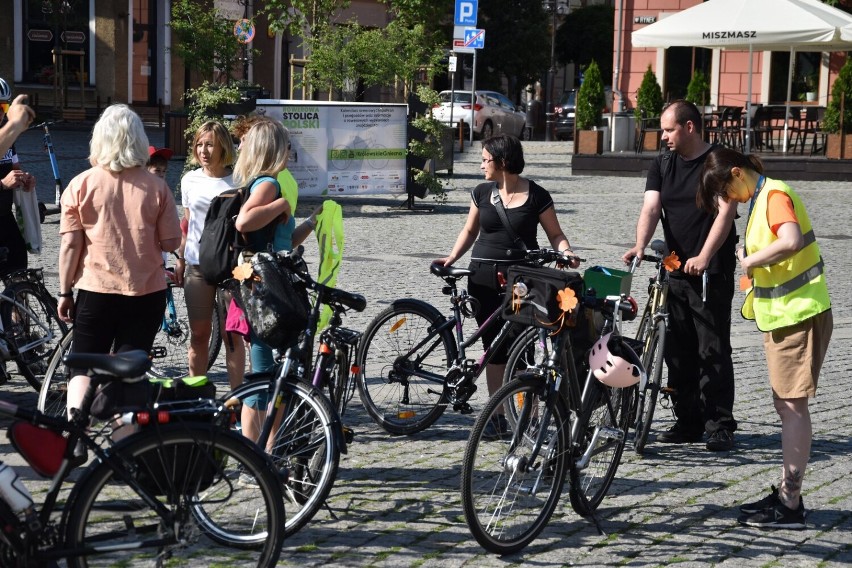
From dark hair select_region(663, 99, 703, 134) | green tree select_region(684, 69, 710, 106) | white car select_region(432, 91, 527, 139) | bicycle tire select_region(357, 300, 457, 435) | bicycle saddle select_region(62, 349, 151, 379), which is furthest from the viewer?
white car select_region(432, 91, 527, 139)

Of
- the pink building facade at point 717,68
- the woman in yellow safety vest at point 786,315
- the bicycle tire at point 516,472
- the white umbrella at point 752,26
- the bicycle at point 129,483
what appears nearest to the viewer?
the bicycle at point 129,483

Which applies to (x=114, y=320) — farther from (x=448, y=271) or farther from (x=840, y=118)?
(x=840, y=118)

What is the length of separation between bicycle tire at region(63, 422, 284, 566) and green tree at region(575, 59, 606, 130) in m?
21.4

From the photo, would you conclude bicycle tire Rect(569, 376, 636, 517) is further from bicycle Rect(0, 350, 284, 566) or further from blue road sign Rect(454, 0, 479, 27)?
blue road sign Rect(454, 0, 479, 27)

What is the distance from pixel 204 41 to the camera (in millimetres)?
27297

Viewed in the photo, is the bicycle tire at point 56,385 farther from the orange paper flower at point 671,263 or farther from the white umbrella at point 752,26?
the white umbrella at point 752,26

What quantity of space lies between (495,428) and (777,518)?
1.40 meters

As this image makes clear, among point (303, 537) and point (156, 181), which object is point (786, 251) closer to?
point (303, 537)

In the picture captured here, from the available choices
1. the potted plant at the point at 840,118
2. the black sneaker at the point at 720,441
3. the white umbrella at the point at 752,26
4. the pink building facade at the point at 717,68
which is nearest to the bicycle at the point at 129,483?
the black sneaker at the point at 720,441

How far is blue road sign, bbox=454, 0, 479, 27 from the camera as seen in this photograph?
1089 inches

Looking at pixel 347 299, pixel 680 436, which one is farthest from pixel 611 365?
pixel 680 436

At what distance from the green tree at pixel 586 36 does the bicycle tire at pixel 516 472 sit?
57.1 metres

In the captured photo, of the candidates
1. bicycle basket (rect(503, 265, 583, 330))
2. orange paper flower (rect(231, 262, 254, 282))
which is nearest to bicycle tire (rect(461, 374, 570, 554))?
bicycle basket (rect(503, 265, 583, 330))

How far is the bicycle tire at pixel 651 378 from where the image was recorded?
6488mm
